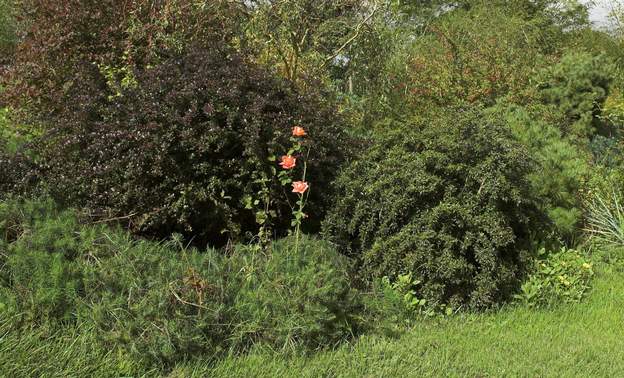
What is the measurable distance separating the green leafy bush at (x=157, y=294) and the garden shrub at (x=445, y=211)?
0.65 metres

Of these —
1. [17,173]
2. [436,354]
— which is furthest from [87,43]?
[436,354]

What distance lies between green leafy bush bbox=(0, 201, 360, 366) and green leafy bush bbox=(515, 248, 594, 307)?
1.54 m

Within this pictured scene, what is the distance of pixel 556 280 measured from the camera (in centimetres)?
491

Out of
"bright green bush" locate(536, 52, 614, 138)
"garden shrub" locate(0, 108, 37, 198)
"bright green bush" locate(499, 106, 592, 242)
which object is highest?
"bright green bush" locate(536, 52, 614, 138)

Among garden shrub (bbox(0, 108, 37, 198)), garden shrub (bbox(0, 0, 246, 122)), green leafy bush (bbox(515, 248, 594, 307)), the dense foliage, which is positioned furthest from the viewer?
garden shrub (bbox(0, 0, 246, 122))

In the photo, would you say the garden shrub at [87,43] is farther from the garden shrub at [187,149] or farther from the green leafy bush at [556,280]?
the green leafy bush at [556,280]

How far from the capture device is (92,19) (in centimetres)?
621

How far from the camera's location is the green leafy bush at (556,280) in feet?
15.5

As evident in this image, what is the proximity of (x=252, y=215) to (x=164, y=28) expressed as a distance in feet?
8.06

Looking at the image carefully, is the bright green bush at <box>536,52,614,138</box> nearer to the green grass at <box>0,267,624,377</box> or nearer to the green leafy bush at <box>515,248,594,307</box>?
the green leafy bush at <box>515,248,594,307</box>

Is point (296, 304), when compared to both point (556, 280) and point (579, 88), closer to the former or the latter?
point (556, 280)

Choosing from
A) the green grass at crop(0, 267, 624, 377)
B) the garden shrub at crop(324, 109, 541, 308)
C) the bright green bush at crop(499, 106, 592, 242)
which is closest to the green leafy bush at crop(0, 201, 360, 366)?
the green grass at crop(0, 267, 624, 377)

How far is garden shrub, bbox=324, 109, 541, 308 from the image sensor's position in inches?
176

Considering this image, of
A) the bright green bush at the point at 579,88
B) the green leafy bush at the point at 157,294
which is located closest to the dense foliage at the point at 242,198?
the green leafy bush at the point at 157,294
